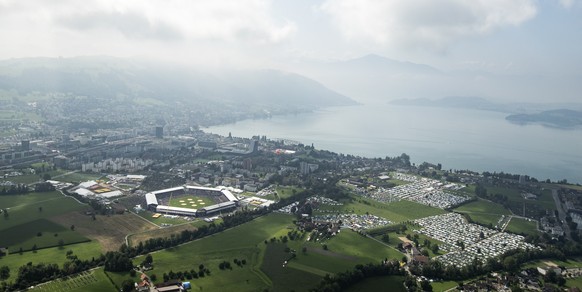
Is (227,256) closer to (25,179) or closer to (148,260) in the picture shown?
(148,260)

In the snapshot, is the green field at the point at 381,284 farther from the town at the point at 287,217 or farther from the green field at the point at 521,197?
the green field at the point at 521,197

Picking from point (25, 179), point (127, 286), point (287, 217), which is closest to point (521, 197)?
point (287, 217)

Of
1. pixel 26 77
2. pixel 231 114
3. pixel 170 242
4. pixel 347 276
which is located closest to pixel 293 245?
pixel 347 276

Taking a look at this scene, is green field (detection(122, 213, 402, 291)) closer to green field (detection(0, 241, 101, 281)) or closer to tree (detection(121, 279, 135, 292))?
tree (detection(121, 279, 135, 292))

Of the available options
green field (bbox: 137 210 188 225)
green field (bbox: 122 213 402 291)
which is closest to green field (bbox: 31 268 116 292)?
green field (bbox: 122 213 402 291)

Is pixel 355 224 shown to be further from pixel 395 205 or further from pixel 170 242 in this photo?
pixel 170 242

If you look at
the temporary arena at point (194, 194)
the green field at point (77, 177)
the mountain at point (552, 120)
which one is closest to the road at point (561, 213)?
the temporary arena at point (194, 194)
